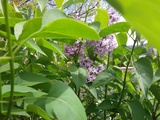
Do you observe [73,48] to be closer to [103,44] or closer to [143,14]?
[103,44]

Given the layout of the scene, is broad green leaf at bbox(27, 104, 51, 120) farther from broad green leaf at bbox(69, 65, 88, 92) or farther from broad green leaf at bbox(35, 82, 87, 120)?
broad green leaf at bbox(69, 65, 88, 92)

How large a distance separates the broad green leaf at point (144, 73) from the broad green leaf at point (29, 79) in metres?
0.34

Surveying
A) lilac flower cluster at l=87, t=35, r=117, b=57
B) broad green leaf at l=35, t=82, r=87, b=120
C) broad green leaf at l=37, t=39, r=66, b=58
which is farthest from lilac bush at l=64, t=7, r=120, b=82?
broad green leaf at l=35, t=82, r=87, b=120

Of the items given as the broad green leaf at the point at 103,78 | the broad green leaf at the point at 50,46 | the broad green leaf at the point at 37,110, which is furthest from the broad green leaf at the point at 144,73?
the broad green leaf at the point at 37,110

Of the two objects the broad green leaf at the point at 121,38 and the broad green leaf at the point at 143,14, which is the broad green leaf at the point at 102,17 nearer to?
the broad green leaf at the point at 121,38

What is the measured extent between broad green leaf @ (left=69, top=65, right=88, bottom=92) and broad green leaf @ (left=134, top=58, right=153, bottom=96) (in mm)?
171

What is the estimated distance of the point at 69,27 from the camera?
0.54 m

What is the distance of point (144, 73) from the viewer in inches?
40.2

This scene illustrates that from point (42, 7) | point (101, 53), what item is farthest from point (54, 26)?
point (101, 53)

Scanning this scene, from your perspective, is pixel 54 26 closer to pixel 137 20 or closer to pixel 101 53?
pixel 137 20

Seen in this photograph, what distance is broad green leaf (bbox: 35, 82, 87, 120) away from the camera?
0.62 metres

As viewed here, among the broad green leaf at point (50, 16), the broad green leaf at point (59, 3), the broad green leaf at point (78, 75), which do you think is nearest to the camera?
the broad green leaf at point (50, 16)

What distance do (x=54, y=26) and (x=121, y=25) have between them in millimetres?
497

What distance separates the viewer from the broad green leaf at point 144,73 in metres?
0.97
